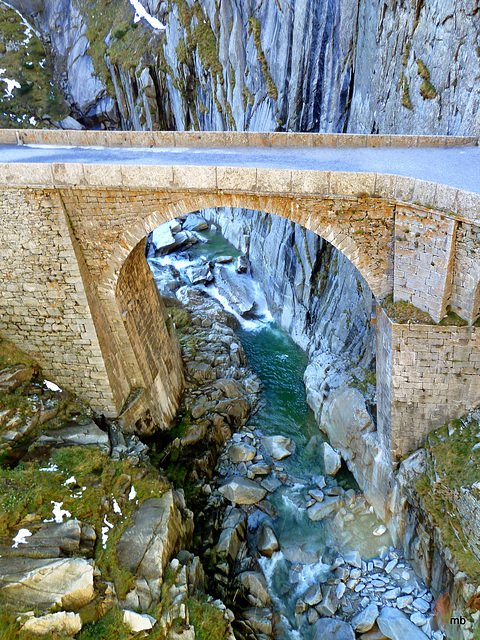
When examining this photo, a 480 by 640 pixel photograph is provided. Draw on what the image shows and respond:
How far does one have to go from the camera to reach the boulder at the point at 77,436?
11242 millimetres

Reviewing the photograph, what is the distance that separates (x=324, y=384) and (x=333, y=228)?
6.89 metres

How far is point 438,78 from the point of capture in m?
13.3

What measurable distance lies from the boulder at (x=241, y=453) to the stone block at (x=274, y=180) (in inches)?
331

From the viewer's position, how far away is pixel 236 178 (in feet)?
33.7

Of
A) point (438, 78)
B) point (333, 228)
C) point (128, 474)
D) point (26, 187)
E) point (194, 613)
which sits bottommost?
point (194, 613)

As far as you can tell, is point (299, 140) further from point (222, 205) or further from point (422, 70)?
point (222, 205)

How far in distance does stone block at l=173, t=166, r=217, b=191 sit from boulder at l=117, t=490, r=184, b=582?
7.55 meters

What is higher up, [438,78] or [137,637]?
[438,78]

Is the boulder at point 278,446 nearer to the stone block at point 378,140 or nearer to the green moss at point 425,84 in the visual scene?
the stone block at point 378,140

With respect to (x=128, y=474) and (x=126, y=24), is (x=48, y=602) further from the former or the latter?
(x=126, y=24)

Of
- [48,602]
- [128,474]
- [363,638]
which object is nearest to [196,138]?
[128,474]

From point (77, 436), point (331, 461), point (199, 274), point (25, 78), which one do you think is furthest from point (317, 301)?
point (25, 78)

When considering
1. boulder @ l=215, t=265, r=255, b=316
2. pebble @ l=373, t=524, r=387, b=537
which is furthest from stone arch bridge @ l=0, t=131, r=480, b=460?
boulder @ l=215, t=265, r=255, b=316

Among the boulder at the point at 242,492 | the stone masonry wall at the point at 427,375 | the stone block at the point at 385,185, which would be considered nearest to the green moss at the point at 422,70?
the stone block at the point at 385,185
